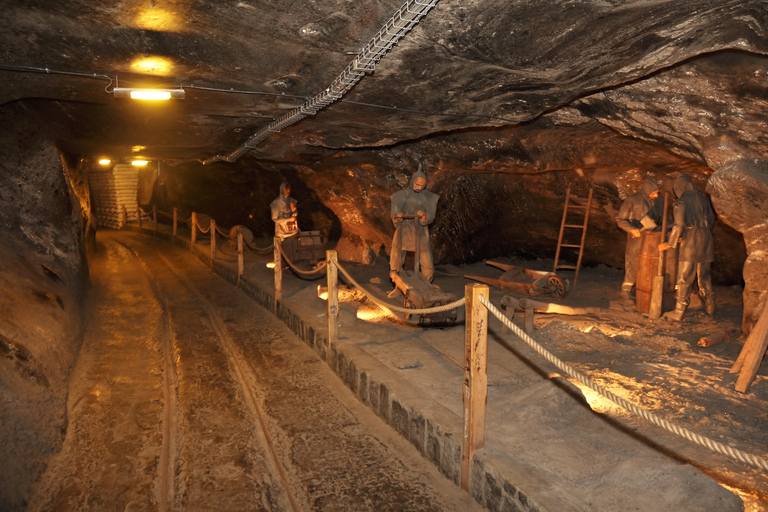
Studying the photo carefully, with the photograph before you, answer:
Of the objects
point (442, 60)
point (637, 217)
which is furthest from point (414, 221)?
point (637, 217)

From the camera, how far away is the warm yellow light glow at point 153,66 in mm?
5391

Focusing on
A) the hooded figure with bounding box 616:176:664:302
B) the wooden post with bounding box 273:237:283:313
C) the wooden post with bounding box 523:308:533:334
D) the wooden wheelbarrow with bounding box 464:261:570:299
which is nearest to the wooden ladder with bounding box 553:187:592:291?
the wooden wheelbarrow with bounding box 464:261:570:299

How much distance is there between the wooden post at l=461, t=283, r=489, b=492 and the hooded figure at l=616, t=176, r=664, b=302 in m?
5.60

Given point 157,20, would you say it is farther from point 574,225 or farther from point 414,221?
point 574,225

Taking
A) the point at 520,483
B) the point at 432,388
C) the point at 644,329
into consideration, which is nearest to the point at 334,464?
the point at 432,388

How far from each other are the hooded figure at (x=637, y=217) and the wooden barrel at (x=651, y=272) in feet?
0.77

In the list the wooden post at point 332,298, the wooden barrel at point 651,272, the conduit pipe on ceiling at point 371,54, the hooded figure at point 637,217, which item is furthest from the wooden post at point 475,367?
the hooded figure at point 637,217

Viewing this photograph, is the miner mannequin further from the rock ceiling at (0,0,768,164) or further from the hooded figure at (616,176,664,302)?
the rock ceiling at (0,0,768,164)

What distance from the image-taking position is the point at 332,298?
6.17 meters

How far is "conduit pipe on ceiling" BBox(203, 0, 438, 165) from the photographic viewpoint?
13.0 feet

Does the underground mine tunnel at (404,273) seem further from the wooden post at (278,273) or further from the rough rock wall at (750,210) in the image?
the wooden post at (278,273)

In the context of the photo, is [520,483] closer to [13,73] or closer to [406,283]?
[406,283]

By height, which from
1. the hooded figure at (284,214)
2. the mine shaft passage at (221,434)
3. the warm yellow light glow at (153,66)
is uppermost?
the warm yellow light glow at (153,66)

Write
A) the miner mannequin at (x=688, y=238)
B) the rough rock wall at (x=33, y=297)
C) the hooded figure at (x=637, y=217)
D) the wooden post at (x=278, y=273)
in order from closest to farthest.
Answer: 1. the rough rock wall at (x=33, y=297)
2. the miner mannequin at (x=688, y=238)
3. the hooded figure at (x=637, y=217)
4. the wooden post at (x=278, y=273)
